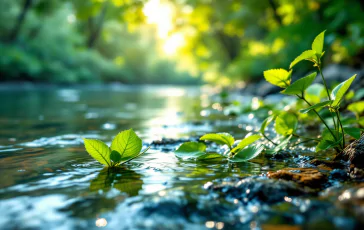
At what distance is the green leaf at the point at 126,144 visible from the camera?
1973 mm

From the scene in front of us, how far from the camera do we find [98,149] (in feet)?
6.38

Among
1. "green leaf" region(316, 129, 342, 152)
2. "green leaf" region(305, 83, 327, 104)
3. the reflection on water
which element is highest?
"green leaf" region(305, 83, 327, 104)

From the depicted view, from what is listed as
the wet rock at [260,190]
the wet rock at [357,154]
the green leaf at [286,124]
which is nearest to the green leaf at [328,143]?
the wet rock at [357,154]

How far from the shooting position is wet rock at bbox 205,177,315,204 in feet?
4.86

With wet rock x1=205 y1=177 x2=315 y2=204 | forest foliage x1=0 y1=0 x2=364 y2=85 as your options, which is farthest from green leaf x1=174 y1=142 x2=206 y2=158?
forest foliage x1=0 y1=0 x2=364 y2=85

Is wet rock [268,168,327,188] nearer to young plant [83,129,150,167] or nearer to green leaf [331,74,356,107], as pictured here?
green leaf [331,74,356,107]

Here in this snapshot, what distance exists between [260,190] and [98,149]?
984 millimetres

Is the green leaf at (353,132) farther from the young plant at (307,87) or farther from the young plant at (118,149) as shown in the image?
the young plant at (118,149)

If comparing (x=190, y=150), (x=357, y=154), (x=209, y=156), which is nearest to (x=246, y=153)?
(x=209, y=156)

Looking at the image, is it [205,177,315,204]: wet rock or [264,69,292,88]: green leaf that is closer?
[205,177,315,204]: wet rock

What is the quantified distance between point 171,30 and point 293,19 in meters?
8.20

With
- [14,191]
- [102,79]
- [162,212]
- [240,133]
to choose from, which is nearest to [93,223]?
[162,212]

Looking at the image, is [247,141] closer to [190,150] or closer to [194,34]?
[190,150]

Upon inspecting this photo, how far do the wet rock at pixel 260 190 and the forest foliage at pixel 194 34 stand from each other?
5.88m
